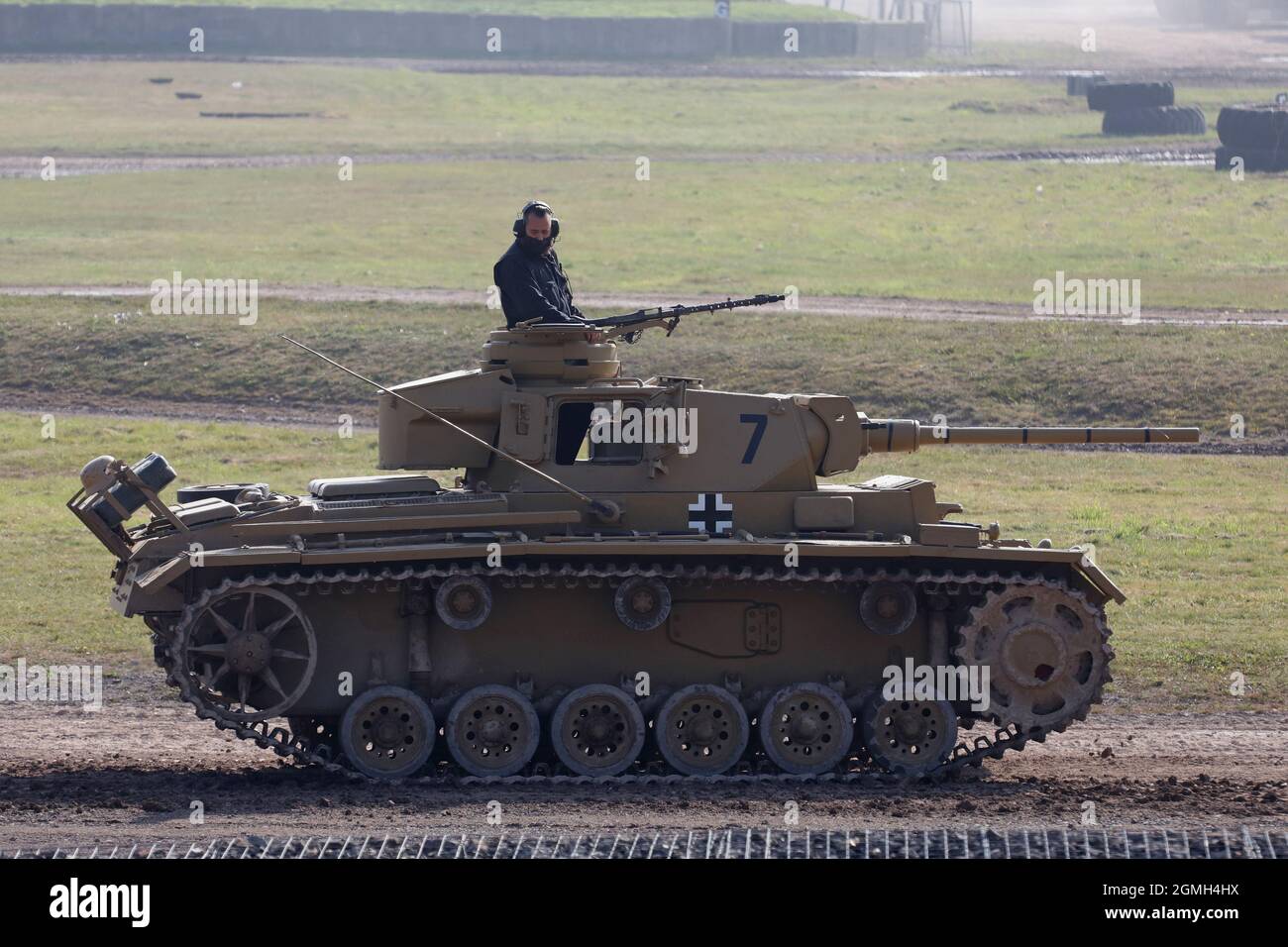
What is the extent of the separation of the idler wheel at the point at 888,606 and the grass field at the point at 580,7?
7163cm

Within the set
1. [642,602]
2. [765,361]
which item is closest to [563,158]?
[765,361]

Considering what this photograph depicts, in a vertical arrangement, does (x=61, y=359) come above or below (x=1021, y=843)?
above

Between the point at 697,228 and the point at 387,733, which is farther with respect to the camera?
the point at 697,228

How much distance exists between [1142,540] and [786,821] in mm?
12783

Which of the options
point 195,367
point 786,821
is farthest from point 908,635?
point 195,367

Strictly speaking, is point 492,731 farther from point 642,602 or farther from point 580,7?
point 580,7

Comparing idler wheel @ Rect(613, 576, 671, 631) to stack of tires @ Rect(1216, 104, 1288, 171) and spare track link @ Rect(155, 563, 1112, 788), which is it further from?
stack of tires @ Rect(1216, 104, 1288, 171)

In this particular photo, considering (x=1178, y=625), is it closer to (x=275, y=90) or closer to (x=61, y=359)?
(x=61, y=359)

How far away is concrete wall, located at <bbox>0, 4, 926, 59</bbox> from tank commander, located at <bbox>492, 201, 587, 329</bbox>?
64.7 meters

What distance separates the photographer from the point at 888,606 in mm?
15586

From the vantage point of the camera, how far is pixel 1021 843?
13211mm

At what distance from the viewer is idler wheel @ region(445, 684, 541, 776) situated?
50.3 feet

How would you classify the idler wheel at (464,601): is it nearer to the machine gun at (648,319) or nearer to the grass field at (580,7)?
the machine gun at (648,319)

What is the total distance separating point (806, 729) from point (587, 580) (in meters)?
2.23
